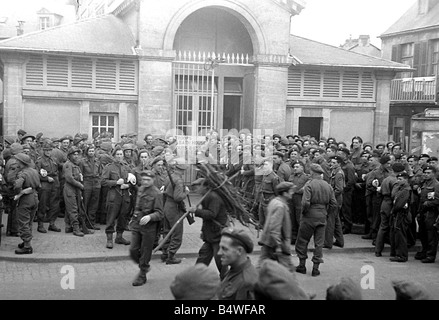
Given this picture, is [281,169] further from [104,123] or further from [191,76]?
[104,123]

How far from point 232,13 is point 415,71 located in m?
13.0

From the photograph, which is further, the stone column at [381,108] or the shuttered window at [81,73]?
the stone column at [381,108]

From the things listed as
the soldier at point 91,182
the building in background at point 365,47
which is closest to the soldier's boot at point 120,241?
the soldier at point 91,182

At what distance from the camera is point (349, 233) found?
548 inches

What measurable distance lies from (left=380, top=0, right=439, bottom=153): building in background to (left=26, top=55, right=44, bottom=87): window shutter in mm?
16754

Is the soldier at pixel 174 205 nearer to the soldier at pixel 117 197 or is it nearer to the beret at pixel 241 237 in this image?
the soldier at pixel 117 197

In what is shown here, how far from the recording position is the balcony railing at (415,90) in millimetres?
27359

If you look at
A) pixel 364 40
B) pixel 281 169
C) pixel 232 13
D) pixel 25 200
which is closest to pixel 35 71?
pixel 232 13

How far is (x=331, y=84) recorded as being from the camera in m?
20.4

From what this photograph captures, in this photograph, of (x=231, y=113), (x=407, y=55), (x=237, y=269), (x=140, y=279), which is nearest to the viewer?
(x=237, y=269)

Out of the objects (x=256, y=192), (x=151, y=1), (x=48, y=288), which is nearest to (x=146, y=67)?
(x=151, y=1)

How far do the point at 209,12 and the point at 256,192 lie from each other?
29.3ft

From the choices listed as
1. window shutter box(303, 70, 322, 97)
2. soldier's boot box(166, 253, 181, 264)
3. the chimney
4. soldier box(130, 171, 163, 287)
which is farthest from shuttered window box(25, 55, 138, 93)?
the chimney

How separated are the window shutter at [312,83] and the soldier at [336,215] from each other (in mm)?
7279
